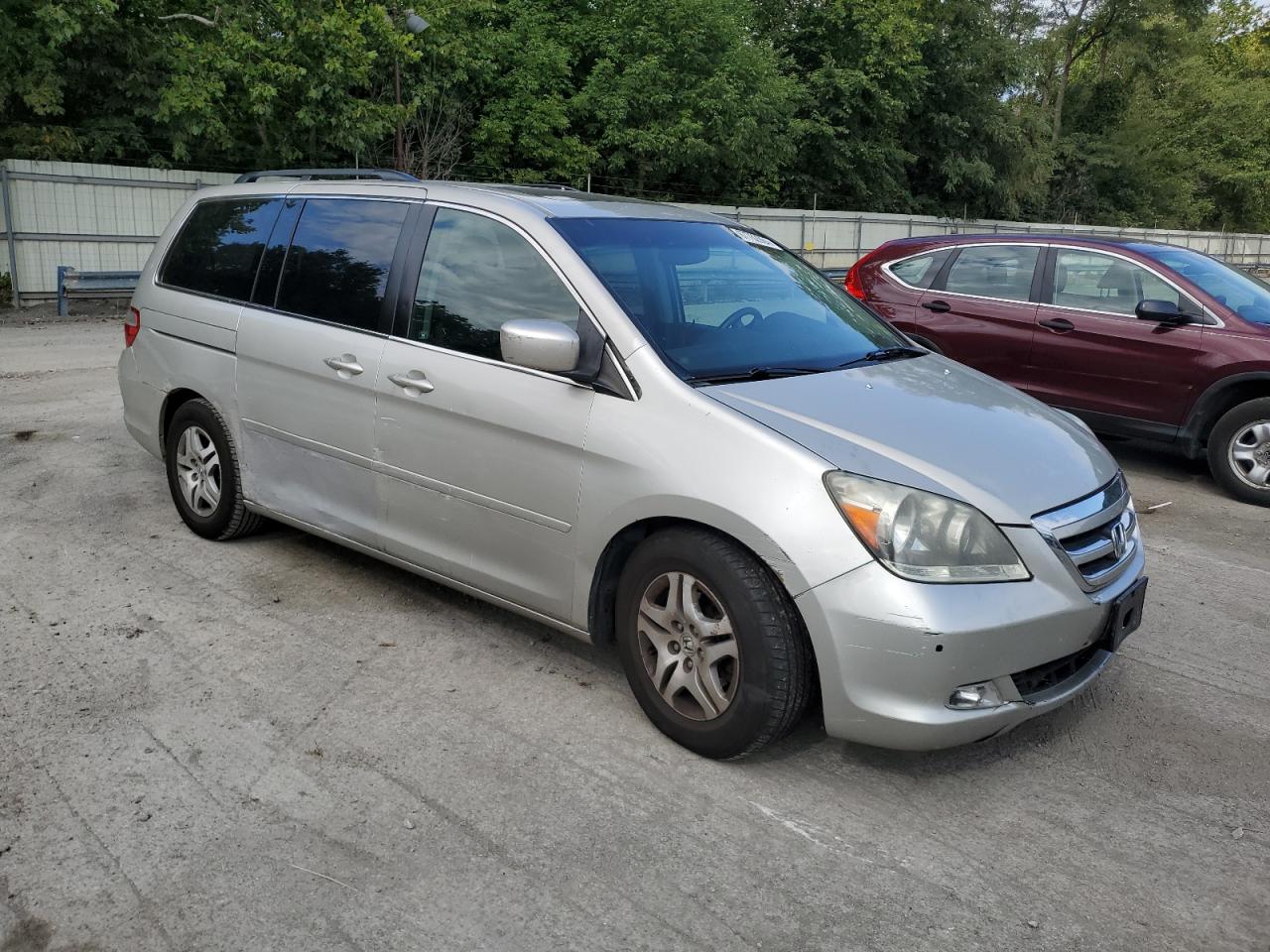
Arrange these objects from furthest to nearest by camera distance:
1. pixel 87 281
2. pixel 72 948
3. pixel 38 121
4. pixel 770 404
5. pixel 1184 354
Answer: pixel 38 121
pixel 87 281
pixel 1184 354
pixel 770 404
pixel 72 948

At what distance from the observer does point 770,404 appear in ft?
11.3

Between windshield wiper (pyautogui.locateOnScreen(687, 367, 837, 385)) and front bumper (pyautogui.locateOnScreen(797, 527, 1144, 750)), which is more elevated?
windshield wiper (pyautogui.locateOnScreen(687, 367, 837, 385))

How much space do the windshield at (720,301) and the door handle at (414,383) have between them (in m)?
0.76

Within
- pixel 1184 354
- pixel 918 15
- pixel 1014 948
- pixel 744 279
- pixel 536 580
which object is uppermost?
pixel 918 15

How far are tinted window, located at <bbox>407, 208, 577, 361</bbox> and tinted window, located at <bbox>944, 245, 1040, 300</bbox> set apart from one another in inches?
210

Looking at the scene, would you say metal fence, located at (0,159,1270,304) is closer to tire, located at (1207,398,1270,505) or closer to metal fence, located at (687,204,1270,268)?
metal fence, located at (687,204,1270,268)

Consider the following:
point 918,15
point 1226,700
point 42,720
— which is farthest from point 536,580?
point 918,15

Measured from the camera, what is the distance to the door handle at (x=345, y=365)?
4336 millimetres

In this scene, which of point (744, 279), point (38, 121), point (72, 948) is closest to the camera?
point (72, 948)

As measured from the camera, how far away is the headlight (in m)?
3.03

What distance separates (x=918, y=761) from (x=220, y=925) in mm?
2118

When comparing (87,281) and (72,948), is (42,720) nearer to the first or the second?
(72,948)

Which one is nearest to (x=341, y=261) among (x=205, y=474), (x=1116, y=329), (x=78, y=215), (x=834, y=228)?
(x=205, y=474)

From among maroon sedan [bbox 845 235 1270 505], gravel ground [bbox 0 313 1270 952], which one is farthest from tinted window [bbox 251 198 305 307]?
maroon sedan [bbox 845 235 1270 505]
